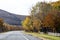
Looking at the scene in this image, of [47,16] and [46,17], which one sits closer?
[47,16]

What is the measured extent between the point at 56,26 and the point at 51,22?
1798 millimetres

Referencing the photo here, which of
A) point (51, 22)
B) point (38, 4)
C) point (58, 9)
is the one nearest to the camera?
point (51, 22)

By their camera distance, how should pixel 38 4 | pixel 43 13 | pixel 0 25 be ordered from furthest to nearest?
pixel 0 25, pixel 38 4, pixel 43 13

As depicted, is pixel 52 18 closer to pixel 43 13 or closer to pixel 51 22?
pixel 51 22

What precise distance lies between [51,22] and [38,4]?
2693cm

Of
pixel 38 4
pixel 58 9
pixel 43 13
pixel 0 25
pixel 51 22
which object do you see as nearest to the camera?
pixel 51 22

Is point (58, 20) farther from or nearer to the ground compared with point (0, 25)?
farther from the ground

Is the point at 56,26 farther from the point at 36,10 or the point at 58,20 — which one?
the point at 36,10

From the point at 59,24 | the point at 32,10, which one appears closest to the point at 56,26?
the point at 59,24

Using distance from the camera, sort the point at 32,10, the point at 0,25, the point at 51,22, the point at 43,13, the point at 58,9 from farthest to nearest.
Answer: the point at 0,25
the point at 32,10
the point at 43,13
the point at 58,9
the point at 51,22

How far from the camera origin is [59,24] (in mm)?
67438

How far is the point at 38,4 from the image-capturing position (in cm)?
9281

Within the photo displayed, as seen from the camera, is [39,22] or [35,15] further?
[35,15]

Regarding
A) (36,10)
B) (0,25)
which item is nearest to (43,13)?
(36,10)
